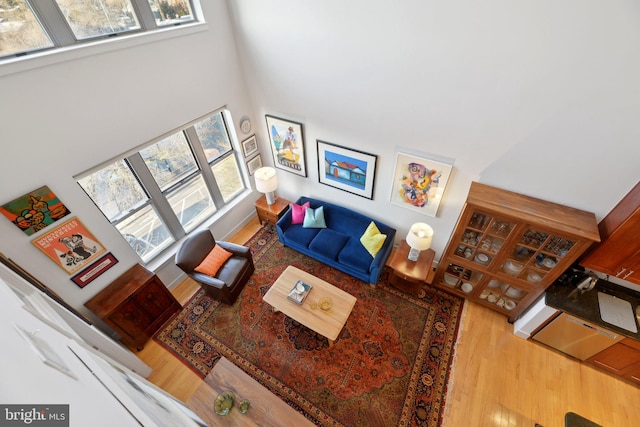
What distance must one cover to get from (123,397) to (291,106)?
3.79m

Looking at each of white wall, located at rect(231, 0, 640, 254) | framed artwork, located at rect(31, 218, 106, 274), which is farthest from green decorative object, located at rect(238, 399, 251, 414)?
white wall, located at rect(231, 0, 640, 254)

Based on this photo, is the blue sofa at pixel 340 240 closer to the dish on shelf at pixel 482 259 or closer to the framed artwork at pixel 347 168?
the framed artwork at pixel 347 168

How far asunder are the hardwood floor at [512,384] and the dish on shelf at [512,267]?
0.90 meters

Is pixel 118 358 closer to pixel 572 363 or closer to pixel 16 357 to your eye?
pixel 16 357

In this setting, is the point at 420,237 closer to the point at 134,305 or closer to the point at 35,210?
the point at 134,305

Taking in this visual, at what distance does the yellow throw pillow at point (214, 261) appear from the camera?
380cm

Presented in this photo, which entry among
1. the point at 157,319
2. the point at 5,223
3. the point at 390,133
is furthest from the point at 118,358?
the point at 390,133

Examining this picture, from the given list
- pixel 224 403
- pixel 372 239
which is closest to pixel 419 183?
pixel 372 239

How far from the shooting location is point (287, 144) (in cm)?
442

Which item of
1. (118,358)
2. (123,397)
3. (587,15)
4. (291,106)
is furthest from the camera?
(291,106)

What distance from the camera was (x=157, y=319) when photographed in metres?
3.64

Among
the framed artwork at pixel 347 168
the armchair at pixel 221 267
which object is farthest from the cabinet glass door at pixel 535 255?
the armchair at pixel 221 267

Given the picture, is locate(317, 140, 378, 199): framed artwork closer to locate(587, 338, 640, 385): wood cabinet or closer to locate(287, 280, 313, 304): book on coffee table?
locate(287, 280, 313, 304): book on coffee table

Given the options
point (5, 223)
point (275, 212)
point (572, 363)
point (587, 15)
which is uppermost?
point (587, 15)
